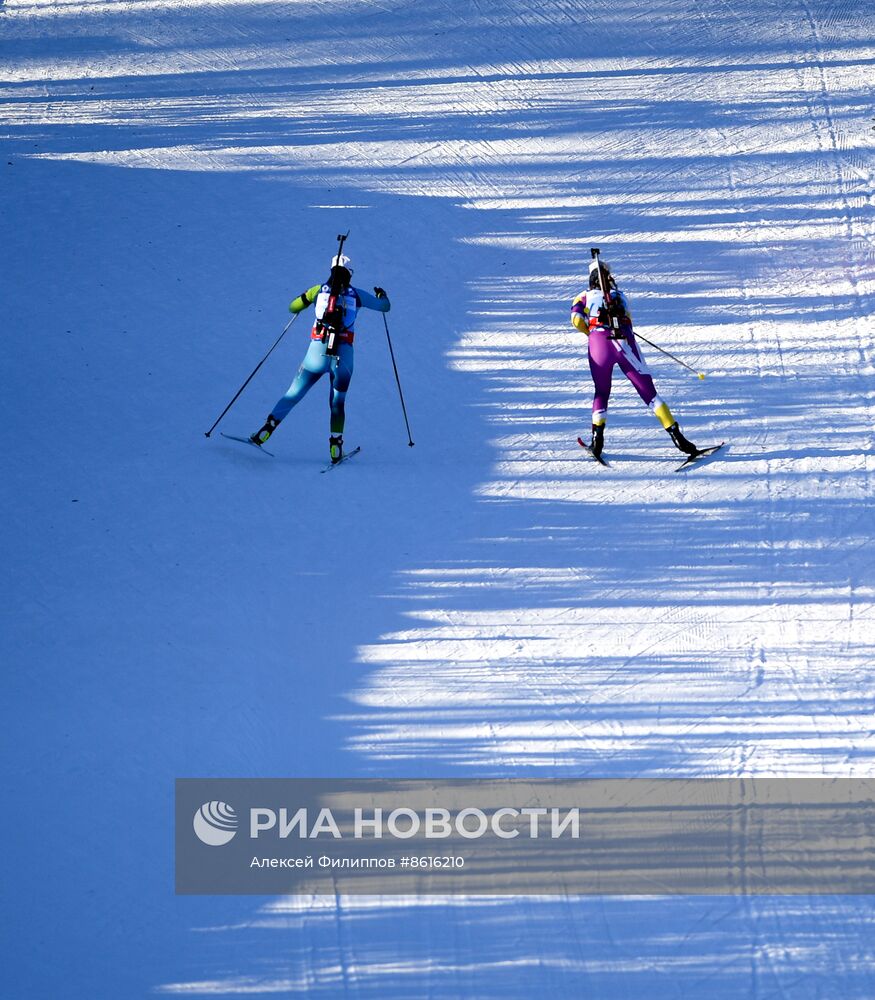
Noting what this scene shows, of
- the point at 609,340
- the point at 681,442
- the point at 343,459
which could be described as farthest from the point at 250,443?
the point at 681,442

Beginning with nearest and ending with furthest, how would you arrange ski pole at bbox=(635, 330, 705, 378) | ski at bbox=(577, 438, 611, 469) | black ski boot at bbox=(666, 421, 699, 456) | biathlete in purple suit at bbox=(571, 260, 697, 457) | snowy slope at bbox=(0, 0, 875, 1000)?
snowy slope at bbox=(0, 0, 875, 1000) → biathlete in purple suit at bbox=(571, 260, 697, 457) → black ski boot at bbox=(666, 421, 699, 456) → ski at bbox=(577, 438, 611, 469) → ski pole at bbox=(635, 330, 705, 378)

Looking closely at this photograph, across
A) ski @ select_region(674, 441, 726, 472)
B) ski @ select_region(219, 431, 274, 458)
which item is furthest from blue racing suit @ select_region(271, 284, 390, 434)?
ski @ select_region(674, 441, 726, 472)

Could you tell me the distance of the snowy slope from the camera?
741 cm

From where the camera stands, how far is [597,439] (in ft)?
32.6

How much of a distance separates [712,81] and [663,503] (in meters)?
4.94

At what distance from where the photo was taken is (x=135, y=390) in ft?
34.7

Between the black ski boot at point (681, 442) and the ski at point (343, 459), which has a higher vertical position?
the ski at point (343, 459)

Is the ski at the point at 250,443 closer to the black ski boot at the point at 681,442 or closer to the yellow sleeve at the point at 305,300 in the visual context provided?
the yellow sleeve at the point at 305,300

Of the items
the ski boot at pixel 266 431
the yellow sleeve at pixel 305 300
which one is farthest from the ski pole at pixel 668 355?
the ski boot at pixel 266 431

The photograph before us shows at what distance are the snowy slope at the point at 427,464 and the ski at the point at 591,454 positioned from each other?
0.08 metres

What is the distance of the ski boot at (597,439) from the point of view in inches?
390

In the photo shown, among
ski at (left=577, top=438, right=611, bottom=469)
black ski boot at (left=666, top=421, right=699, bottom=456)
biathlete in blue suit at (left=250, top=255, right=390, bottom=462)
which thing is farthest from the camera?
ski at (left=577, top=438, right=611, bottom=469)

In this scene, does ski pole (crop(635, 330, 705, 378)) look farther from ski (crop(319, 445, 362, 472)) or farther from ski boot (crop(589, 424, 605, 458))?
ski (crop(319, 445, 362, 472))

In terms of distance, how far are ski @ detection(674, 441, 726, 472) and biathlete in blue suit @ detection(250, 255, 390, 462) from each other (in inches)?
86.2
